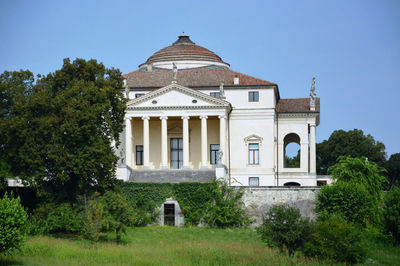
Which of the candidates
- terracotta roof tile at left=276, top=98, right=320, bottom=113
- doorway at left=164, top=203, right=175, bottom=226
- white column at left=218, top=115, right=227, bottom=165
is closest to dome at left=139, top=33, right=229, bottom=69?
terracotta roof tile at left=276, top=98, right=320, bottom=113

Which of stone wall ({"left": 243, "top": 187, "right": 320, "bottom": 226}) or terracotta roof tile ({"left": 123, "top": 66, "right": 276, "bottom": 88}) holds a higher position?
terracotta roof tile ({"left": 123, "top": 66, "right": 276, "bottom": 88})

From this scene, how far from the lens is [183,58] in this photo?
2813 inches

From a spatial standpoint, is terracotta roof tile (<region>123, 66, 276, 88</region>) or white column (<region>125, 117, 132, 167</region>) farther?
terracotta roof tile (<region>123, 66, 276, 88</region>)

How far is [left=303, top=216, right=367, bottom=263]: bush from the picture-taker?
37406 mm

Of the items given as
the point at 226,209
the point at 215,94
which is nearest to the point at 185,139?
the point at 215,94

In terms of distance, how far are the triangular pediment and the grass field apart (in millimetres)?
16389

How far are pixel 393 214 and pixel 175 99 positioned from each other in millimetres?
22952

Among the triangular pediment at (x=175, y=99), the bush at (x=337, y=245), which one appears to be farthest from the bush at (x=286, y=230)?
the triangular pediment at (x=175, y=99)

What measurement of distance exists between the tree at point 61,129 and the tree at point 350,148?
52.5 metres

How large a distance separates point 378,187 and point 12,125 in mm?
26704

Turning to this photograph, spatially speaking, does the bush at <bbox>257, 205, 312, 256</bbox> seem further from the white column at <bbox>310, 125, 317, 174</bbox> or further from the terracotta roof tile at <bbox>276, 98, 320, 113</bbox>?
the terracotta roof tile at <bbox>276, 98, 320, 113</bbox>

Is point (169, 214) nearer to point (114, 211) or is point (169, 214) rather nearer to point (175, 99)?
point (114, 211)

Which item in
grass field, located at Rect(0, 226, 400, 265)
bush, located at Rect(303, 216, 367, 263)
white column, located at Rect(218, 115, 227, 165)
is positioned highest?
white column, located at Rect(218, 115, 227, 165)

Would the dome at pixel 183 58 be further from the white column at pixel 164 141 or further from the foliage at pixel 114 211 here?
the foliage at pixel 114 211
